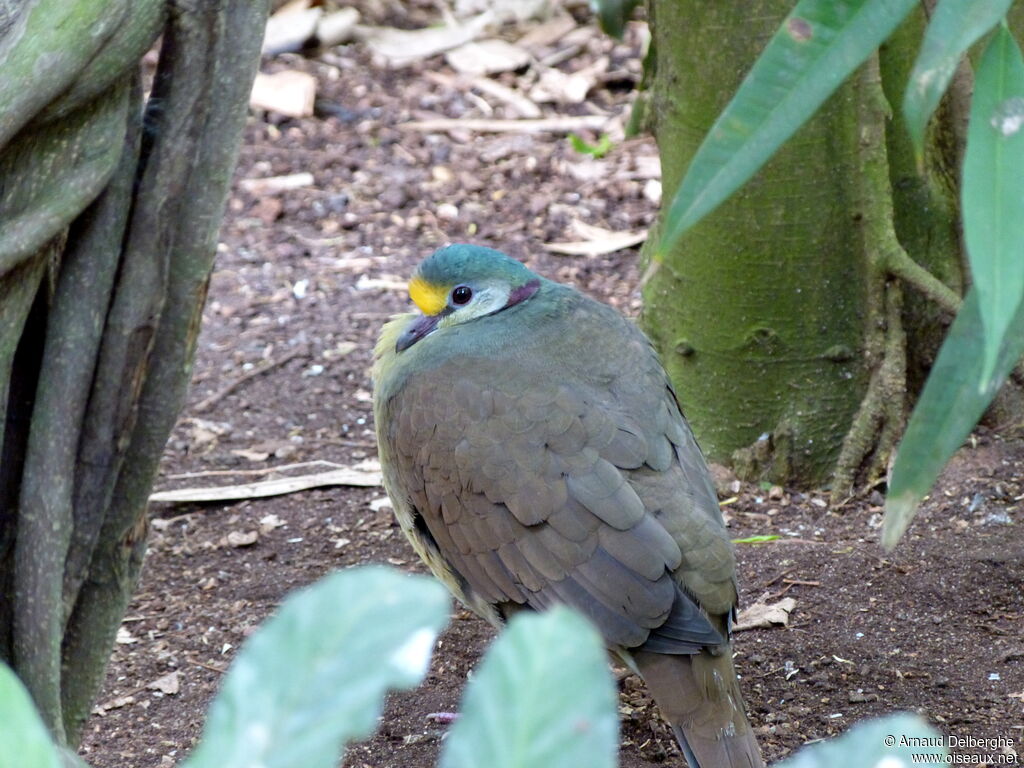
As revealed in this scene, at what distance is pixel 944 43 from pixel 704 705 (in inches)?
63.4

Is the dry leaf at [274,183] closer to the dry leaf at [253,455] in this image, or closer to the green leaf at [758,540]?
the dry leaf at [253,455]

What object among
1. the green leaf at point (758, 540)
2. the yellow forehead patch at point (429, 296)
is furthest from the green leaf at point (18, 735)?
the green leaf at point (758, 540)

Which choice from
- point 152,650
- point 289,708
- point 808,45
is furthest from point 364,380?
point 289,708

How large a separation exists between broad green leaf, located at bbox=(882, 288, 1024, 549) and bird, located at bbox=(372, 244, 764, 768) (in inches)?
50.1

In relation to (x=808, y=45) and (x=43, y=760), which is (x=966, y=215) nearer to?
(x=808, y=45)

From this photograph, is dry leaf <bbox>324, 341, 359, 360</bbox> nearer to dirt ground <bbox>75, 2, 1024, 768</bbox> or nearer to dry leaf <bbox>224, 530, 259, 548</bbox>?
dirt ground <bbox>75, 2, 1024, 768</bbox>

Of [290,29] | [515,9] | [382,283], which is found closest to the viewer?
[382,283]

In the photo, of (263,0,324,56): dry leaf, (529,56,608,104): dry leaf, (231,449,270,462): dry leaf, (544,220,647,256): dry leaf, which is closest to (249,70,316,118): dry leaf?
(263,0,324,56): dry leaf

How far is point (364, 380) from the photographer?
188 inches

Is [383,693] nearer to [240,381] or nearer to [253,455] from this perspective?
[253,455]

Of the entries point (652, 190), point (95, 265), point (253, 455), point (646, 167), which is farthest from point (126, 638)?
point (646, 167)

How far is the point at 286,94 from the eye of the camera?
696cm

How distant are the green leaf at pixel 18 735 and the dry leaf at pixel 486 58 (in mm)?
7106

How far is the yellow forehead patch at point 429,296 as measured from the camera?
327 cm
